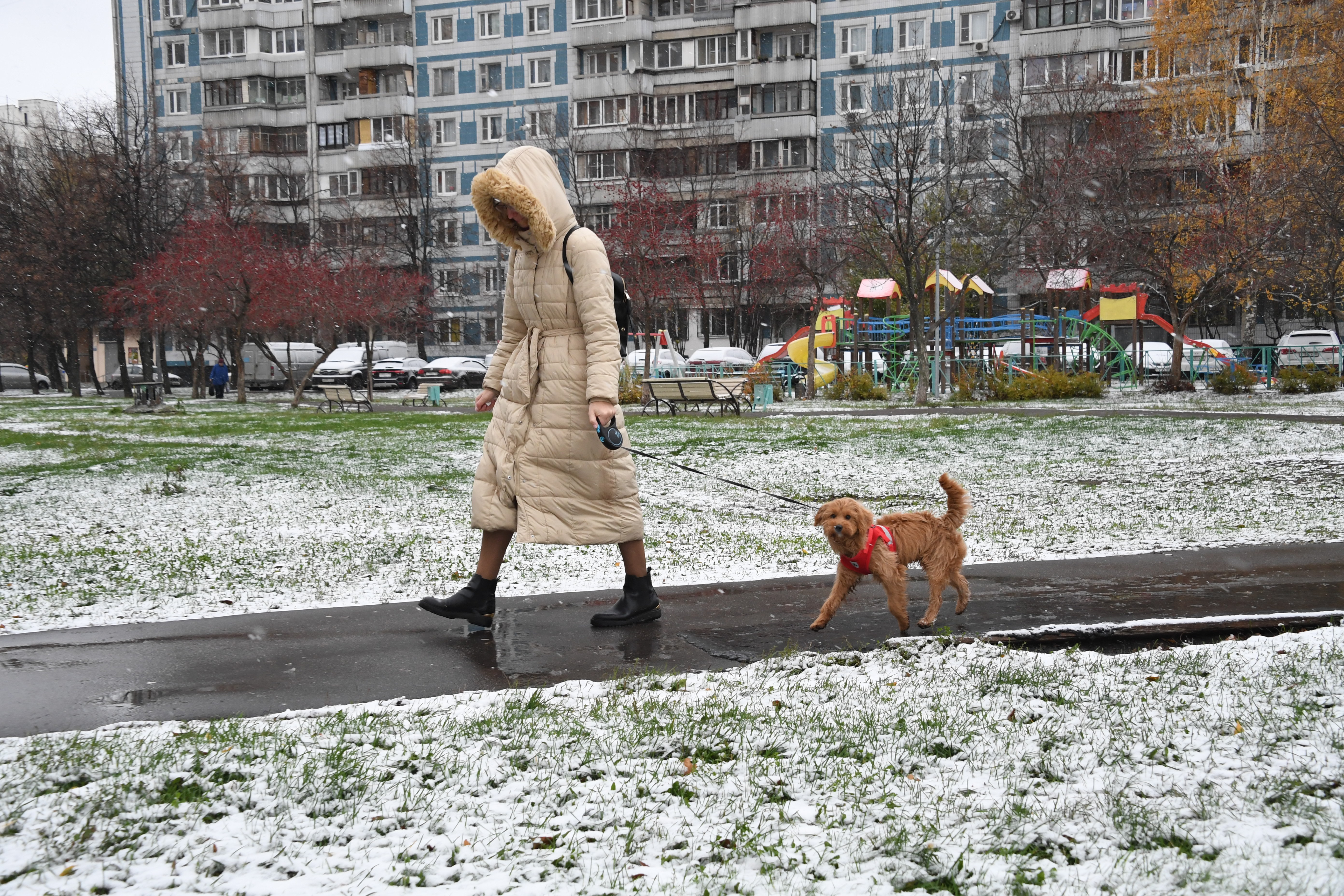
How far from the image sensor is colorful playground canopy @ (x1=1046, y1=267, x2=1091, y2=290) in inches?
1337

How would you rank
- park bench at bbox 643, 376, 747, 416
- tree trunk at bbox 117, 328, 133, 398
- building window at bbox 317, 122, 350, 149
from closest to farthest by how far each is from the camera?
park bench at bbox 643, 376, 747, 416
tree trunk at bbox 117, 328, 133, 398
building window at bbox 317, 122, 350, 149

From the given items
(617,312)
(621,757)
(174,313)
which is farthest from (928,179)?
(621,757)

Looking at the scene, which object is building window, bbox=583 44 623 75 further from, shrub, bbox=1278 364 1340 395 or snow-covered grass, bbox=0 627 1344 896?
snow-covered grass, bbox=0 627 1344 896

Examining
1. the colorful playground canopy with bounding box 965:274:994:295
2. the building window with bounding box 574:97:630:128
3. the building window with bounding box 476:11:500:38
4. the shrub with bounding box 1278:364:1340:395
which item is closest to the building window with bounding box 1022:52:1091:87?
the colorful playground canopy with bounding box 965:274:994:295

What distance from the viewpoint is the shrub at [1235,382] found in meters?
27.7

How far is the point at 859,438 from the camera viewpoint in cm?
1620

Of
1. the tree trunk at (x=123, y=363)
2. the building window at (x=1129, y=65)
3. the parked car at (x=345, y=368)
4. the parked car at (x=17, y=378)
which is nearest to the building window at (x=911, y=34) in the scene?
the building window at (x=1129, y=65)

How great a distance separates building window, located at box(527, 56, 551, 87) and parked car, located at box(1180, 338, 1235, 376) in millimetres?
36856

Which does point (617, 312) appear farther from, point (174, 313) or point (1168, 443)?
point (174, 313)

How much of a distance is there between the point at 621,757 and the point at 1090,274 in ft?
114

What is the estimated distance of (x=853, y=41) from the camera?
5709 centimetres

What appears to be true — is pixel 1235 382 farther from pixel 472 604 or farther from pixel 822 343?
pixel 472 604

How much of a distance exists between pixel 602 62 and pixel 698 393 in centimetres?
4237

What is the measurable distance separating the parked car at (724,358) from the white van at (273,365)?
17.6 m
